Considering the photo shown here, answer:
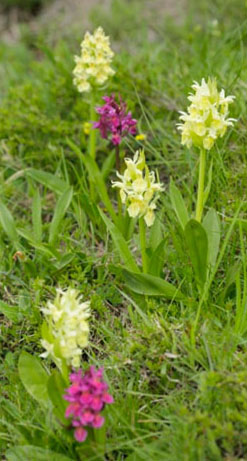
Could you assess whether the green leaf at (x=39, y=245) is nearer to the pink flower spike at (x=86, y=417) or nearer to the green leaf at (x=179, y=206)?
the green leaf at (x=179, y=206)

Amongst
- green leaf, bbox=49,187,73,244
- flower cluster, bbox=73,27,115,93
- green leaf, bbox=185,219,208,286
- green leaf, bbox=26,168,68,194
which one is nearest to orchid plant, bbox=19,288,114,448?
green leaf, bbox=185,219,208,286

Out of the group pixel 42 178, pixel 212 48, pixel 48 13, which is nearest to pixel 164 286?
pixel 42 178

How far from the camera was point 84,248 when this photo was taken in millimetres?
3043

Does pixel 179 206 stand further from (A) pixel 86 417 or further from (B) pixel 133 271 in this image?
(A) pixel 86 417

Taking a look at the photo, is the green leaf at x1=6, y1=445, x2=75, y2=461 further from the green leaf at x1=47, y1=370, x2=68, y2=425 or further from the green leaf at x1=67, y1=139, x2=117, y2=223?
the green leaf at x1=67, y1=139, x2=117, y2=223

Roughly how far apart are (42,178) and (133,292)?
1058 millimetres

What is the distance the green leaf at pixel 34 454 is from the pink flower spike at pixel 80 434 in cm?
15

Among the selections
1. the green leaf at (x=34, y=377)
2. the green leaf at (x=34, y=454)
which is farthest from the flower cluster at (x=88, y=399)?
the green leaf at (x=34, y=377)

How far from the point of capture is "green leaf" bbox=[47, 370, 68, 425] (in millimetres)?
1930

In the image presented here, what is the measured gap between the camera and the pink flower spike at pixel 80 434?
184cm

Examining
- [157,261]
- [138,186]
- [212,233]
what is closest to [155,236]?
[157,261]

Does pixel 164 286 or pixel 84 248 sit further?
pixel 84 248

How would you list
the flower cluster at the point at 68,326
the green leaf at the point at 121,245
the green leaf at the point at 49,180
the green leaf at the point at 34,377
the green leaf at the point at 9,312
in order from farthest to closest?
the green leaf at the point at 49,180, the green leaf at the point at 9,312, the green leaf at the point at 121,245, the green leaf at the point at 34,377, the flower cluster at the point at 68,326

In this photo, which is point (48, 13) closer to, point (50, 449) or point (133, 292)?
point (133, 292)
